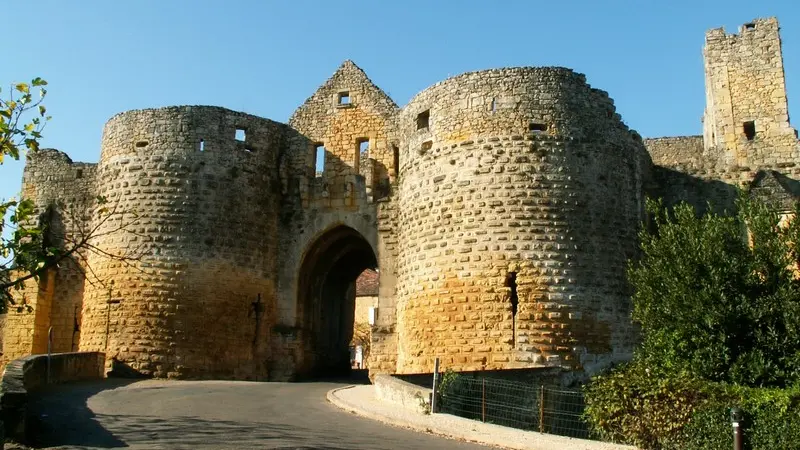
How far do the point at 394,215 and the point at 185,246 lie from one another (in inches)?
207

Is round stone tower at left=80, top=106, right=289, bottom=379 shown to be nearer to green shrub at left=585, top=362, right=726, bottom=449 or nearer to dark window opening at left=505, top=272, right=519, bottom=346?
dark window opening at left=505, top=272, right=519, bottom=346

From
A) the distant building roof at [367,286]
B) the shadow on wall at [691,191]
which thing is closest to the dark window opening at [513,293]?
the shadow on wall at [691,191]

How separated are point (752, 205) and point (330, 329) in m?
14.2

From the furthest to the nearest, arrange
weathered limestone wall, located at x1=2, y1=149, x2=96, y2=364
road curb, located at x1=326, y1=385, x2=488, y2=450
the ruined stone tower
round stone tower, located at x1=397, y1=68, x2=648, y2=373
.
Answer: weathered limestone wall, located at x1=2, y1=149, x2=96, y2=364 → the ruined stone tower → round stone tower, located at x1=397, y1=68, x2=648, y2=373 → road curb, located at x1=326, y1=385, x2=488, y2=450

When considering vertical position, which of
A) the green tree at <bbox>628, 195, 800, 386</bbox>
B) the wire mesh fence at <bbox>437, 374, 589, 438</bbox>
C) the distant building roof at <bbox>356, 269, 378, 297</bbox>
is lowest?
the wire mesh fence at <bbox>437, 374, 589, 438</bbox>

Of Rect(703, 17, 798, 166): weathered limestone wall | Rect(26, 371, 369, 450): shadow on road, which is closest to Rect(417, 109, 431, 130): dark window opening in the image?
Rect(703, 17, 798, 166): weathered limestone wall

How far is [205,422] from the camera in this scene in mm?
11602

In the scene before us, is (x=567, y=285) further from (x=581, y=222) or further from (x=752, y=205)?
(x=752, y=205)

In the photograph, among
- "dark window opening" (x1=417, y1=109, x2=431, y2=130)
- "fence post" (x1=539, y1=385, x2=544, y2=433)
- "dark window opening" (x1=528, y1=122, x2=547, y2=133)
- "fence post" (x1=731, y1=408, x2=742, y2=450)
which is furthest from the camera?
"dark window opening" (x1=417, y1=109, x2=431, y2=130)

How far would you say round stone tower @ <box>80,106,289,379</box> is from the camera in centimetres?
1988

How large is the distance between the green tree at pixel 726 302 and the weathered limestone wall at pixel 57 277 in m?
16.1

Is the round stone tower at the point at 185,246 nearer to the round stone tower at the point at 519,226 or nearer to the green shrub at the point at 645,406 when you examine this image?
the round stone tower at the point at 519,226

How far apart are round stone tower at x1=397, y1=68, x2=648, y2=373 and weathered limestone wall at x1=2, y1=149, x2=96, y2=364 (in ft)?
33.3

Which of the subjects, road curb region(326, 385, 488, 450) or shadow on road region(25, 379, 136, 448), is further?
road curb region(326, 385, 488, 450)
